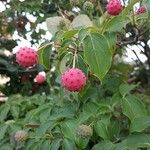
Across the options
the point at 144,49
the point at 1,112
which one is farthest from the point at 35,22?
the point at 144,49

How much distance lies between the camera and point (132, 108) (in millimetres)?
1838

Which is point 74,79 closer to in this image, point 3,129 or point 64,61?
point 64,61

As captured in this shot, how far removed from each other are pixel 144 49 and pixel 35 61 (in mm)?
588

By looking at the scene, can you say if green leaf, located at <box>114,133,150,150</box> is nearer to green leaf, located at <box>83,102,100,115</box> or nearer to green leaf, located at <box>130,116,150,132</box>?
green leaf, located at <box>130,116,150,132</box>

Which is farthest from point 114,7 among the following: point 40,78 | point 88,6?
point 40,78

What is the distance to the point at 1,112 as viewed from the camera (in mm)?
2680

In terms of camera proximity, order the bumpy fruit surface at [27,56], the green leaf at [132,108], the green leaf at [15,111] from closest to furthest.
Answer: the bumpy fruit surface at [27,56], the green leaf at [132,108], the green leaf at [15,111]

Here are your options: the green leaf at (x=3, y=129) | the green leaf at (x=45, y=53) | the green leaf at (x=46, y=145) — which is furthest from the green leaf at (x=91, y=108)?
the green leaf at (x=3, y=129)

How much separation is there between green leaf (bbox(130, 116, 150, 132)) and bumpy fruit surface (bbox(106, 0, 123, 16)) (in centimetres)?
40

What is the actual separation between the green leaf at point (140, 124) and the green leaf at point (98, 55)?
0.28 metres

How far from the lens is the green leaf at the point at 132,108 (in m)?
1.83

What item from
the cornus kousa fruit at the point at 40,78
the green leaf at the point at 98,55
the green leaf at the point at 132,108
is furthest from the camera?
the cornus kousa fruit at the point at 40,78

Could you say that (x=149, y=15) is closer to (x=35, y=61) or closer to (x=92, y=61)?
(x=92, y=61)

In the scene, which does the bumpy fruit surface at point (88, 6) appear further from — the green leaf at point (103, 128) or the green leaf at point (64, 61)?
the green leaf at point (103, 128)
